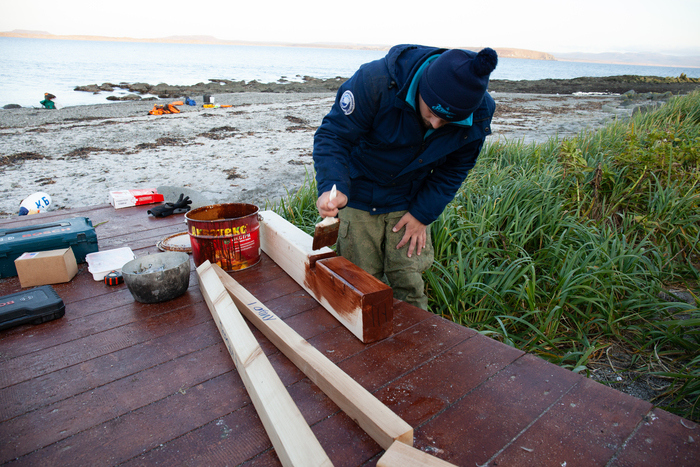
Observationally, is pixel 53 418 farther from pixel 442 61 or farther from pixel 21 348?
pixel 442 61

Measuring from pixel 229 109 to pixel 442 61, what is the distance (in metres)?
13.4

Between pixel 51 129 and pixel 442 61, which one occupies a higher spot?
pixel 442 61

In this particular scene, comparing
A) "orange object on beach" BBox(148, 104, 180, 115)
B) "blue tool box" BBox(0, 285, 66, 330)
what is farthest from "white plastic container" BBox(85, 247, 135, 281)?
"orange object on beach" BBox(148, 104, 180, 115)

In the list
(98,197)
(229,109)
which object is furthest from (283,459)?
(229,109)

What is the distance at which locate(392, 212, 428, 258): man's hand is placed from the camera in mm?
2262

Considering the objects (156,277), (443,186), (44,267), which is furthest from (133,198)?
(443,186)

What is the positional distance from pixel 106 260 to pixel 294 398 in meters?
1.70

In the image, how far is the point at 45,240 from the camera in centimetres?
234

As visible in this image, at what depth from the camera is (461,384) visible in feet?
4.82

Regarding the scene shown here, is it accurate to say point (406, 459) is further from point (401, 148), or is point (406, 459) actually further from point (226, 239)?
point (226, 239)

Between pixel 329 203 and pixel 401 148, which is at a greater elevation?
pixel 401 148

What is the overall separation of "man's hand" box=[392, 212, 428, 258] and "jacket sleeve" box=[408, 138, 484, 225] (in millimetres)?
37

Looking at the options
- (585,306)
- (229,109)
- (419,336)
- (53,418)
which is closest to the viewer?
(53,418)

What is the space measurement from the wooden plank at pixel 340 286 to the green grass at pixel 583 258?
3.26ft
